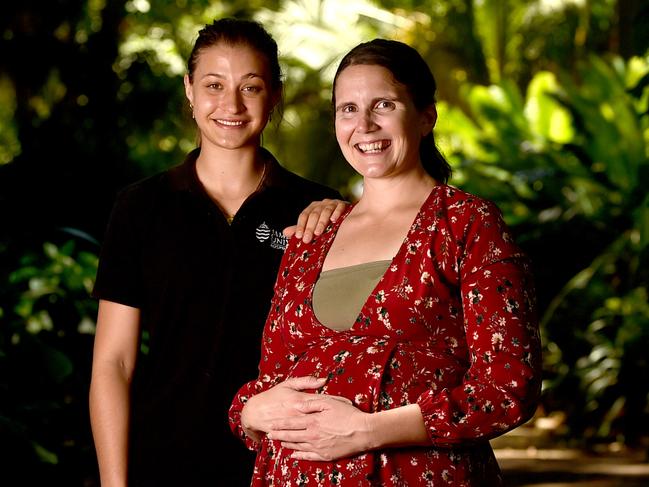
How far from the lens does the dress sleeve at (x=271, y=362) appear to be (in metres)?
2.21

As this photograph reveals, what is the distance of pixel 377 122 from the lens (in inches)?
85.9

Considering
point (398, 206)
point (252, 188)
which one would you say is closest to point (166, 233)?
point (252, 188)

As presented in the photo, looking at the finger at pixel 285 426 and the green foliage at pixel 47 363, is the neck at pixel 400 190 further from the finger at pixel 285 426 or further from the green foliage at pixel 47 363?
the green foliage at pixel 47 363

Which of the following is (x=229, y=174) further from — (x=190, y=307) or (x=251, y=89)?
(x=190, y=307)

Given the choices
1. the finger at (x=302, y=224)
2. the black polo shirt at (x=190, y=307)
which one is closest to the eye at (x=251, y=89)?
the black polo shirt at (x=190, y=307)

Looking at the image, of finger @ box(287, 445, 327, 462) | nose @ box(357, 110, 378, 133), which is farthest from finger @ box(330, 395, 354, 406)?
nose @ box(357, 110, 378, 133)

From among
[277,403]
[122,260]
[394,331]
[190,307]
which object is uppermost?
[122,260]

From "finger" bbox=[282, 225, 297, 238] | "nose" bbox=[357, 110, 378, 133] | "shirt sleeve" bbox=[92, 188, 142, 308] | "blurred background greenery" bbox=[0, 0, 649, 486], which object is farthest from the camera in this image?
"blurred background greenery" bbox=[0, 0, 649, 486]

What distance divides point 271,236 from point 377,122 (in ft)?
1.90

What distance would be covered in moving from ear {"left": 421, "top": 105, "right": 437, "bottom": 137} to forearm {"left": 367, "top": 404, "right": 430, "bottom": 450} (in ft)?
2.20

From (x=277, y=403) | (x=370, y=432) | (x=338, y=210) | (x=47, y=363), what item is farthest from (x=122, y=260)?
(x=47, y=363)

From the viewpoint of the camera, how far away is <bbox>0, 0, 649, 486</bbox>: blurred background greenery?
13.8ft

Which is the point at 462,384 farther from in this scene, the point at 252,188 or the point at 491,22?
the point at 491,22

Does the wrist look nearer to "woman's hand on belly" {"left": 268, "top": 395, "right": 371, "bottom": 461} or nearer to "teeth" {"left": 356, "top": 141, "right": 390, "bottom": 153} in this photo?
"woman's hand on belly" {"left": 268, "top": 395, "right": 371, "bottom": 461}
